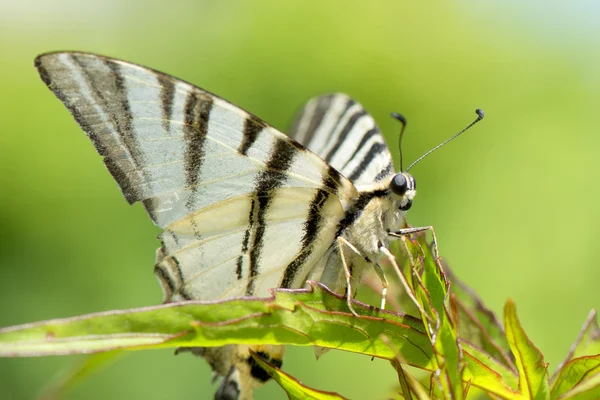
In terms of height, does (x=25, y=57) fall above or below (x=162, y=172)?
below

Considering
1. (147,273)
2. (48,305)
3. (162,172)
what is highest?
(162,172)

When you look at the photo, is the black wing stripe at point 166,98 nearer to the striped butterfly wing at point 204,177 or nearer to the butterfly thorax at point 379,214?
the striped butterfly wing at point 204,177

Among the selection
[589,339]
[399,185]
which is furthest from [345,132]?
[589,339]

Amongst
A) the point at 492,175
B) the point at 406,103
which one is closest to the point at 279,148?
the point at 492,175

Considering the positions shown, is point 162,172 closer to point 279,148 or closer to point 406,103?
point 279,148

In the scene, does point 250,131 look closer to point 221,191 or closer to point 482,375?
point 221,191

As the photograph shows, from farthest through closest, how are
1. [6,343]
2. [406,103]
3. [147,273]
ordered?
1. [406,103]
2. [147,273]
3. [6,343]

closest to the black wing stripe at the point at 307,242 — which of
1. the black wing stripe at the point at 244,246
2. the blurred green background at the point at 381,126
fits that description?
the black wing stripe at the point at 244,246
